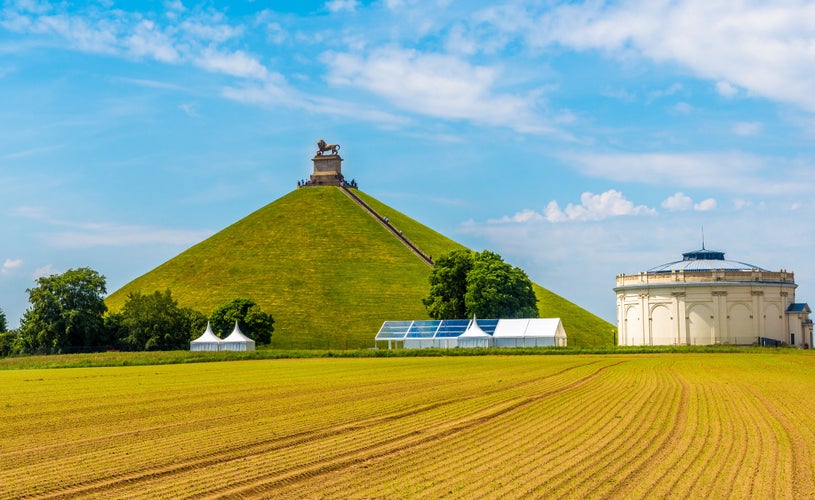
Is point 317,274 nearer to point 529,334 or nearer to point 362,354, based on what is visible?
point 529,334

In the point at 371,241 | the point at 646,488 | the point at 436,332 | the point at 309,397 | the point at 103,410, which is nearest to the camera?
the point at 646,488

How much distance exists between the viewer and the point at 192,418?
2920cm

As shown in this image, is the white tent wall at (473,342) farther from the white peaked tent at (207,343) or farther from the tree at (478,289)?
the white peaked tent at (207,343)

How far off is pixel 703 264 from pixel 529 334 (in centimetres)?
2999

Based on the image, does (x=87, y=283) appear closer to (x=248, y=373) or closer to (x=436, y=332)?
(x=436, y=332)

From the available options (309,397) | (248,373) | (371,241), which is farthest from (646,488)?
(371,241)

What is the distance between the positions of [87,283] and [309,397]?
80.9 m

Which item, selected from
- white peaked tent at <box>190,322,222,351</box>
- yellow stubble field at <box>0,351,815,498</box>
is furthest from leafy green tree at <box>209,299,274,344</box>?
yellow stubble field at <box>0,351,815,498</box>

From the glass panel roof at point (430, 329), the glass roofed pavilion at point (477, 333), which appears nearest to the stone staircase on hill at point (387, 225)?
the glass panel roof at point (430, 329)

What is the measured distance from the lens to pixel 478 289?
11150cm

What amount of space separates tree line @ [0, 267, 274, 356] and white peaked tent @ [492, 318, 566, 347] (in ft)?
102

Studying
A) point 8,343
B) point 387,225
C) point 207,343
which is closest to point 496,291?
point 207,343

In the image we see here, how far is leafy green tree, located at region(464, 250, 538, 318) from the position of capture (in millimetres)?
110688

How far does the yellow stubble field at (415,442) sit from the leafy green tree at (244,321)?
71501 mm
